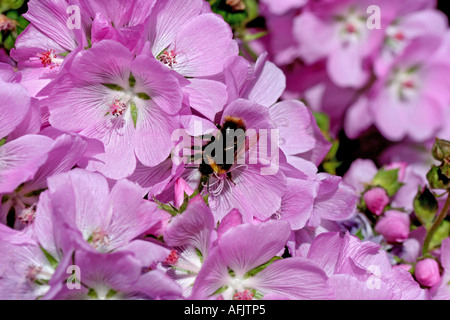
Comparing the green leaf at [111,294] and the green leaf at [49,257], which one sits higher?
the green leaf at [49,257]

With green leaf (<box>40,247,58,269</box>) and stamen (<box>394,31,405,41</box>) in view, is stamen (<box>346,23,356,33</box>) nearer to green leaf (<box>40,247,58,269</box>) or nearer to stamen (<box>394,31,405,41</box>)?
stamen (<box>394,31,405,41</box>)

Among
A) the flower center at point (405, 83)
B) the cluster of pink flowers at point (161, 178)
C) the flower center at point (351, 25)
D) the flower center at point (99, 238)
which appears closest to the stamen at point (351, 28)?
the flower center at point (351, 25)

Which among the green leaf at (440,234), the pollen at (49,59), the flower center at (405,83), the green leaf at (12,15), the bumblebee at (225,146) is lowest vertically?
the green leaf at (440,234)

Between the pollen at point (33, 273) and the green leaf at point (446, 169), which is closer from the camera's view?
the pollen at point (33, 273)

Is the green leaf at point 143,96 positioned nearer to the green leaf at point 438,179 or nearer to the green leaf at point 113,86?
the green leaf at point 113,86

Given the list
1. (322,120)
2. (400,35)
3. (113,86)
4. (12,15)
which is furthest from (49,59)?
(400,35)

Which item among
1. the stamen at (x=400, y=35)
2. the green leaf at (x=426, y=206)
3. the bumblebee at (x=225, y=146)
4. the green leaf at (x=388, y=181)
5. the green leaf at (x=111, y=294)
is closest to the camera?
the green leaf at (x=111, y=294)

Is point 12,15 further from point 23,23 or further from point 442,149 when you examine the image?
point 442,149

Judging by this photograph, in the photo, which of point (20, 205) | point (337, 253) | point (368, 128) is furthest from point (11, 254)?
point (368, 128)
